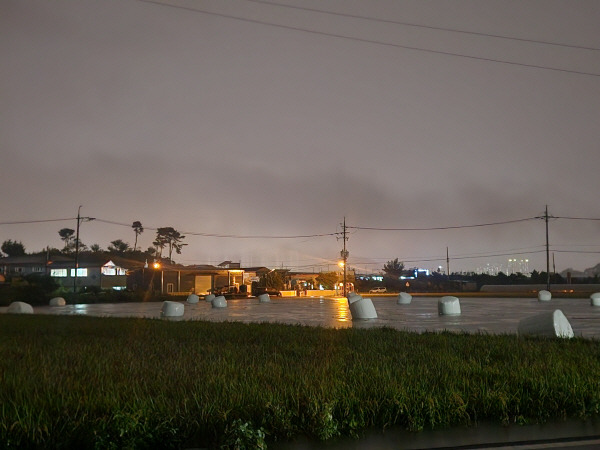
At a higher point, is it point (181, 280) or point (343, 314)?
point (181, 280)

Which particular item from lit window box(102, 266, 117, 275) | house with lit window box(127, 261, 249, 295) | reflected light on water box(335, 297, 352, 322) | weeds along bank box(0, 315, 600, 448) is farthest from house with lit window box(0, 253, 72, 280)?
weeds along bank box(0, 315, 600, 448)

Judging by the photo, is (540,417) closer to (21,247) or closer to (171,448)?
(171,448)

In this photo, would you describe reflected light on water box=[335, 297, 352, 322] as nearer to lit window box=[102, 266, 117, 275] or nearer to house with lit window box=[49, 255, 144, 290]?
house with lit window box=[49, 255, 144, 290]

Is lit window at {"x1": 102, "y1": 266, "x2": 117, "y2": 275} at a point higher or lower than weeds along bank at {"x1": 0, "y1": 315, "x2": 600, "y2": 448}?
higher

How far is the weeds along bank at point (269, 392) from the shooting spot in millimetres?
5738

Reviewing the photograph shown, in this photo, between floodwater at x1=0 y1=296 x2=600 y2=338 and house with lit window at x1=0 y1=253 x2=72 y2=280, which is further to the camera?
house with lit window at x1=0 y1=253 x2=72 y2=280

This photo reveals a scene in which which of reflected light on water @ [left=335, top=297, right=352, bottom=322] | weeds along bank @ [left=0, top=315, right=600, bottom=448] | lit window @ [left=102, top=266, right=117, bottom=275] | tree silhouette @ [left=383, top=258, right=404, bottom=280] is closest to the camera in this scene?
weeds along bank @ [left=0, top=315, right=600, bottom=448]

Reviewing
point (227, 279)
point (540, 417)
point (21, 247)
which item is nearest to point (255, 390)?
point (540, 417)

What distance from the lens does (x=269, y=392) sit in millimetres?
6660

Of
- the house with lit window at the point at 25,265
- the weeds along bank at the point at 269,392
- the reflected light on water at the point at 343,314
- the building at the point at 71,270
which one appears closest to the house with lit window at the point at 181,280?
the building at the point at 71,270

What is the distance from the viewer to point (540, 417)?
6.82 meters

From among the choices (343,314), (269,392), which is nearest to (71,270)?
(343,314)

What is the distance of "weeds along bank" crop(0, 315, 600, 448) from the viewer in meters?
5.74

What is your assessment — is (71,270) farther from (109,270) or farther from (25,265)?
(25,265)
